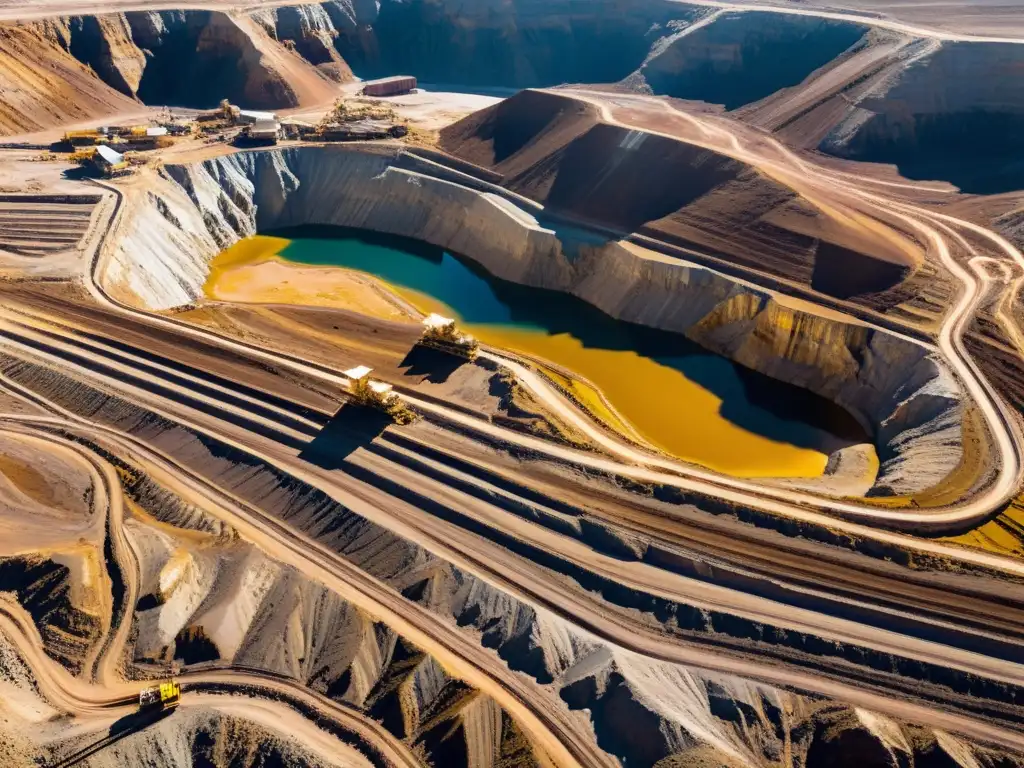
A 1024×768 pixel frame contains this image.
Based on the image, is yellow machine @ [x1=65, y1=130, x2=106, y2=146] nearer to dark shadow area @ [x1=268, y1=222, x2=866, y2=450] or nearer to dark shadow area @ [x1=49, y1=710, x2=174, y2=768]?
dark shadow area @ [x1=268, y1=222, x2=866, y2=450]

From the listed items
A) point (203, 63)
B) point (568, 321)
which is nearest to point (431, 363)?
point (568, 321)

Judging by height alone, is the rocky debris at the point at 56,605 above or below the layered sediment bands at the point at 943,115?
below

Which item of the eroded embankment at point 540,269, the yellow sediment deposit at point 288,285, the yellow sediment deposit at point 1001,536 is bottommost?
the yellow sediment deposit at point 288,285

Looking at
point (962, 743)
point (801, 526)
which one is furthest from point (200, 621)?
point (962, 743)

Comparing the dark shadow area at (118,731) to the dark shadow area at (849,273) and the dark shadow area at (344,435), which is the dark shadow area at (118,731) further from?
the dark shadow area at (849,273)

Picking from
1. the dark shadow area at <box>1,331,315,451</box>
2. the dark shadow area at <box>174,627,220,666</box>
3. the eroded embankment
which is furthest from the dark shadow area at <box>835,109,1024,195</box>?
Answer: the dark shadow area at <box>174,627,220,666</box>

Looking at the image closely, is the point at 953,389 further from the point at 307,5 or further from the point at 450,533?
the point at 307,5

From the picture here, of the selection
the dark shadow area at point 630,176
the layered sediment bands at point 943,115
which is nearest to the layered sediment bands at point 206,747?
the dark shadow area at point 630,176

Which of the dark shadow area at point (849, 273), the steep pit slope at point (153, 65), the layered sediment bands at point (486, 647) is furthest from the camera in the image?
the steep pit slope at point (153, 65)
